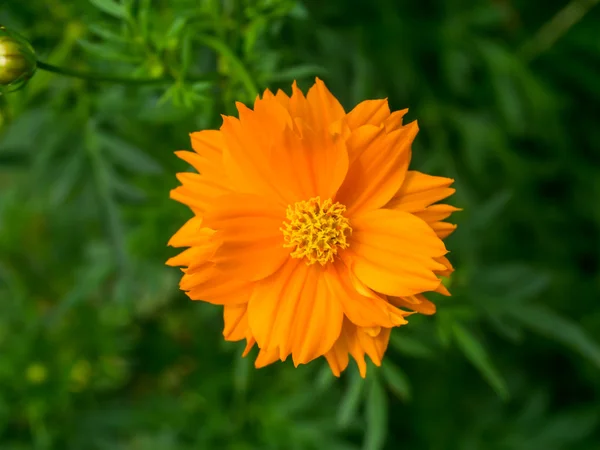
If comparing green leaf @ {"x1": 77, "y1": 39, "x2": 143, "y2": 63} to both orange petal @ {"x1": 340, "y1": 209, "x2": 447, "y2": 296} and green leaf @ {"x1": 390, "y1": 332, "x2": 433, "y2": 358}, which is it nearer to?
orange petal @ {"x1": 340, "y1": 209, "x2": 447, "y2": 296}

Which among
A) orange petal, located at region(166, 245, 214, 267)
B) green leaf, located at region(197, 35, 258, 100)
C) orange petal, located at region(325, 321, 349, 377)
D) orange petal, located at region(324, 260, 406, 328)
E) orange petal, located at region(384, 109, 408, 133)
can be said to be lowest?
orange petal, located at region(325, 321, 349, 377)

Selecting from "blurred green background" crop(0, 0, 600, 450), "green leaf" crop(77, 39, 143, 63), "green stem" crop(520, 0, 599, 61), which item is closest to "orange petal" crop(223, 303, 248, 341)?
"blurred green background" crop(0, 0, 600, 450)

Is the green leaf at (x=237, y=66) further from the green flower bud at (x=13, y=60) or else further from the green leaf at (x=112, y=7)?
the green flower bud at (x=13, y=60)

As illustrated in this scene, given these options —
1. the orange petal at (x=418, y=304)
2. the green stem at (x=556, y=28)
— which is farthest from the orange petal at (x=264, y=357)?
the green stem at (x=556, y=28)

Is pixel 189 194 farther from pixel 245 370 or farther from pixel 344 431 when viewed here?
pixel 344 431

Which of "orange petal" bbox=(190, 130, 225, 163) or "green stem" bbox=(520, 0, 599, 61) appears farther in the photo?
"green stem" bbox=(520, 0, 599, 61)

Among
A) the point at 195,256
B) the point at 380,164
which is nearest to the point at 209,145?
the point at 195,256

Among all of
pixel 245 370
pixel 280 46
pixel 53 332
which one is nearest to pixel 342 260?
pixel 245 370
